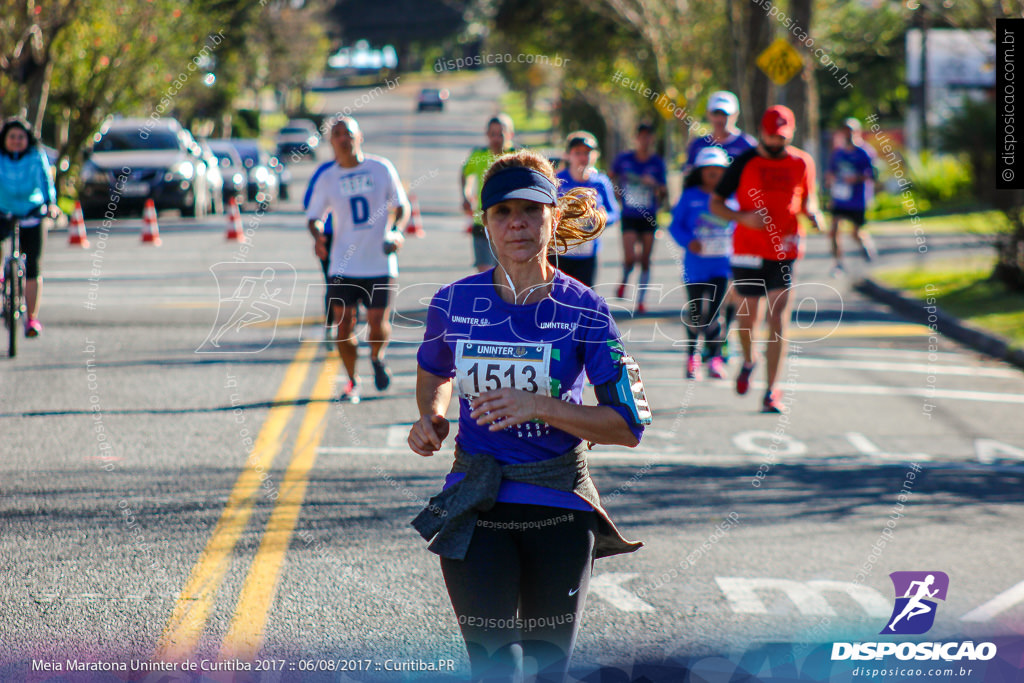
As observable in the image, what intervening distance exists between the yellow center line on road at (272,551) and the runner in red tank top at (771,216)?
3.39 metres

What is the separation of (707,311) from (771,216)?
7.00ft

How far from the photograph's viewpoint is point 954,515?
7.18 meters

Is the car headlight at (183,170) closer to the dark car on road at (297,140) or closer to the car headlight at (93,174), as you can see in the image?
the car headlight at (93,174)

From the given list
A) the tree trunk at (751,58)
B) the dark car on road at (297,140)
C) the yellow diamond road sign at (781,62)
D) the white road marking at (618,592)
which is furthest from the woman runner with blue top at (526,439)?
the dark car on road at (297,140)

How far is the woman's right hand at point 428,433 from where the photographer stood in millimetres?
3541

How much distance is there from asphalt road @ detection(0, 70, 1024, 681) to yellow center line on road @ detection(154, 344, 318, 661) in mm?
17

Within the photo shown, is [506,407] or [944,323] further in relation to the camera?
[944,323]

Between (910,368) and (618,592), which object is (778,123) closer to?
(910,368)

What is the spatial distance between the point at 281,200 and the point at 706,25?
14523mm

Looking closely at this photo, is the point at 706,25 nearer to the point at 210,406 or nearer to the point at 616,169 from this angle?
the point at 616,169

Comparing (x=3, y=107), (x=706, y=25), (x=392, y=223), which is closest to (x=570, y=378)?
(x=392, y=223)

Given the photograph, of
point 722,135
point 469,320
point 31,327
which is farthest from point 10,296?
point 469,320

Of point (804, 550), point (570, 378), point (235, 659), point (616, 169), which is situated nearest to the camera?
point (570, 378)

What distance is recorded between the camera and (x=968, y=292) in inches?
653
